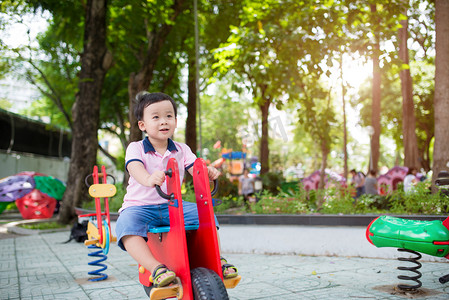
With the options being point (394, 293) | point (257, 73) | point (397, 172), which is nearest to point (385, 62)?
point (257, 73)

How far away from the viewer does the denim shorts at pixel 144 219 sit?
324 centimetres

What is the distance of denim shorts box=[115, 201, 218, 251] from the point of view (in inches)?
127

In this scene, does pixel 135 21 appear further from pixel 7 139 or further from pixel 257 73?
pixel 7 139

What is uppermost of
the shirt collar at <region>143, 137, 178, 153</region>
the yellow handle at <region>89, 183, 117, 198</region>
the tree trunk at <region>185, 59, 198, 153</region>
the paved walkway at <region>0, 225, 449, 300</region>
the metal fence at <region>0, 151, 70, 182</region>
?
the tree trunk at <region>185, 59, 198, 153</region>

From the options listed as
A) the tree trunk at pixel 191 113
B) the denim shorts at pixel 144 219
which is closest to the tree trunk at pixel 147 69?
the tree trunk at pixel 191 113

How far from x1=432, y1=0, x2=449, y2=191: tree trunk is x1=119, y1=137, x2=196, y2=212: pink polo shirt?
247 inches

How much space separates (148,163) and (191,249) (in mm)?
732

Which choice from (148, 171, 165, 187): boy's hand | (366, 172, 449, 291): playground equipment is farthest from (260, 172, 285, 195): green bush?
(148, 171, 165, 187): boy's hand

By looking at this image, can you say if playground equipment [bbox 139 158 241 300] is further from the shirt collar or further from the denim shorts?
the shirt collar

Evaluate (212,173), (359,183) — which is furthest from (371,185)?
(212,173)

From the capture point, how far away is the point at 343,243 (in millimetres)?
7402

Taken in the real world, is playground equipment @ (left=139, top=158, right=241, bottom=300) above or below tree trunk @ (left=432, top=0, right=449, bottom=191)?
below

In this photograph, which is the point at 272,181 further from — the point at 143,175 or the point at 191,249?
the point at 143,175

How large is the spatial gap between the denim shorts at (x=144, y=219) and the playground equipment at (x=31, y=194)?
46.1 ft
